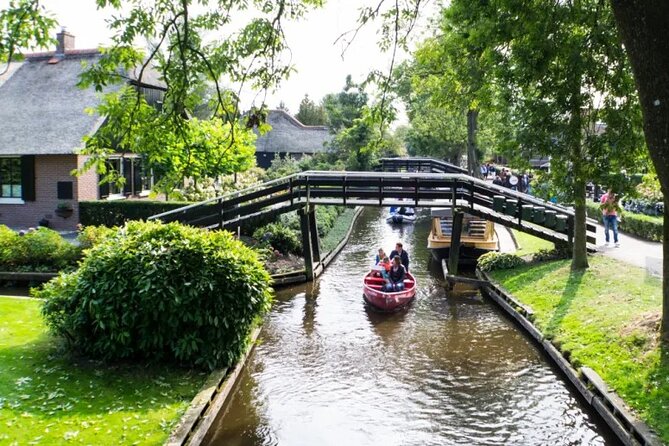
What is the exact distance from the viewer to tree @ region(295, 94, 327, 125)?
79438mm

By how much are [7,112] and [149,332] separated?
20.7m

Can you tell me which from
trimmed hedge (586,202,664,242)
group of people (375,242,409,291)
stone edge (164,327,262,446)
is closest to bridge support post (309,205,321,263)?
group of people (375,242,409,291)

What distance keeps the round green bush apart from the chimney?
2213 cm

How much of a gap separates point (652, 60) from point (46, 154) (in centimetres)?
2422

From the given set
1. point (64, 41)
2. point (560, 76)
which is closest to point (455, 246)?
point (560, 76)

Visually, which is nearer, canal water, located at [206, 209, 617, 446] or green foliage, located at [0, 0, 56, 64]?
Answer: green foliage, located at [0, 0, 56, 64]

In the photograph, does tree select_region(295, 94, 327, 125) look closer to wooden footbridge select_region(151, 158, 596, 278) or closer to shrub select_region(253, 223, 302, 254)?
shrub select_region(253, 223, 302, 254)

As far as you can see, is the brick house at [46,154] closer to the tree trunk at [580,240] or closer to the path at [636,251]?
the tree trunk at [580,240]

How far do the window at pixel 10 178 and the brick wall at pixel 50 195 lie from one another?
548 mm

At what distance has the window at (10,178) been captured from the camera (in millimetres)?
25938

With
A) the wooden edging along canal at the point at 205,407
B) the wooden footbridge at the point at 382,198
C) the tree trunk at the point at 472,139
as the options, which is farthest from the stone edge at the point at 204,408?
the tree trunk at the point at 472,139

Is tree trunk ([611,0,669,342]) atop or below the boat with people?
atop

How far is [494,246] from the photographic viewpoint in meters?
22.6

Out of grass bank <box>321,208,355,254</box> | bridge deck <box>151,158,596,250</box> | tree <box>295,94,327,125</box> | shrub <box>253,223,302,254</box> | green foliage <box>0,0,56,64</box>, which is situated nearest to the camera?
green foliage <box>0,0,56,64</box>
